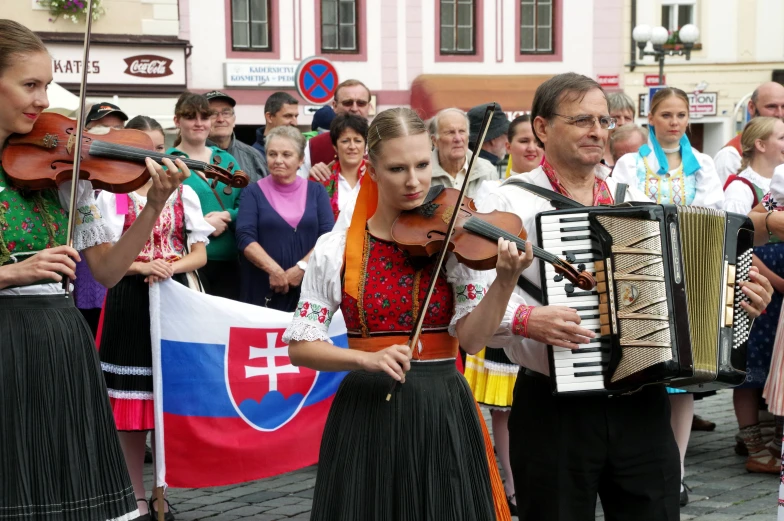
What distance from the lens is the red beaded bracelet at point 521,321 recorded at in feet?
12.1

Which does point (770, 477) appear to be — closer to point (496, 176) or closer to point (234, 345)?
point (496, 176)

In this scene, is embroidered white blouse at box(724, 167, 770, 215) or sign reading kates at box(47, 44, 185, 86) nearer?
embroidered white blouse at box(724, 167, 770, 215)

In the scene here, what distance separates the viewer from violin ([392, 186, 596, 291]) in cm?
341

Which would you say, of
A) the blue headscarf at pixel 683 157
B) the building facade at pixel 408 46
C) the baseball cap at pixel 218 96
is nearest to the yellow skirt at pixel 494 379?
the blue headscarf at pixel 683 157

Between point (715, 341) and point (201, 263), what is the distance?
3.10 m

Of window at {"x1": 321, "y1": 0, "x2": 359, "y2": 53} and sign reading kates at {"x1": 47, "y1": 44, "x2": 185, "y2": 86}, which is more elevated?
window at {"x1": 321, "y1": 0, "x2": 359, "y2": 53}

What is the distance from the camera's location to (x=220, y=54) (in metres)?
23.8

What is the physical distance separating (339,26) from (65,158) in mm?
21560

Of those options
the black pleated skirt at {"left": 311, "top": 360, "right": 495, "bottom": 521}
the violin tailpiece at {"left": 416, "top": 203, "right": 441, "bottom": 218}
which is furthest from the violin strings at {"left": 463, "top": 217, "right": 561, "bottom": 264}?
the black pleated skirt at {"left": 311, "top": 360, "right": 495, "bottom": 521}

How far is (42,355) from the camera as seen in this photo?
3758 millimetres

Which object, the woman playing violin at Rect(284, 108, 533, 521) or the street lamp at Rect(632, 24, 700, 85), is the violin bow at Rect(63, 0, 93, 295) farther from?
the street lamp at Rect(632, 24, 700, 85)

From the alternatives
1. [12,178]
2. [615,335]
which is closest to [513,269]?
[615,335]

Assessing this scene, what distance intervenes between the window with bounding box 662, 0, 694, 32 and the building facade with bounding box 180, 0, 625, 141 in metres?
1.15

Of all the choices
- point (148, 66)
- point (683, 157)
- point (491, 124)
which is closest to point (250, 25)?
point (148, 66)
